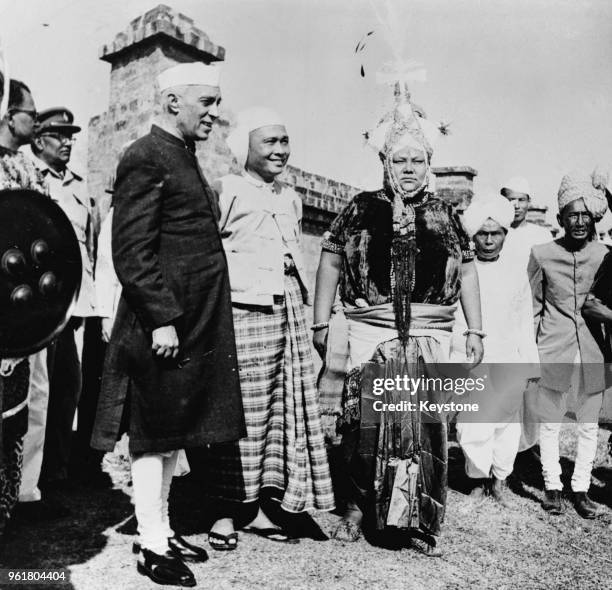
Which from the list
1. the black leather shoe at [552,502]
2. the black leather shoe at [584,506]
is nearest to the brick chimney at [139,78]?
the black leather shoe at [552,502]

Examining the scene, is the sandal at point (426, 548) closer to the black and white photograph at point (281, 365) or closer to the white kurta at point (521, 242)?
the black and white photograph at point (281, 365)

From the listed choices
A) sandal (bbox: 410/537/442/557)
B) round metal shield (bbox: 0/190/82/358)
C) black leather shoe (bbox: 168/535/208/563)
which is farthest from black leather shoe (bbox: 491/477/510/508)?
round metal shield (bbox: 0/190/82/358)

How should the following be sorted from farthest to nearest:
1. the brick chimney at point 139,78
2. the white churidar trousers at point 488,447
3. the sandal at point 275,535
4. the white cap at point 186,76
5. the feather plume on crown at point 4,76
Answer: the brick chimney at point 139,78
the white churidar trousers at point 488,447
the sandal at point 275,535
the white cap at point 186,76
the feather plume on crown at point 4,76

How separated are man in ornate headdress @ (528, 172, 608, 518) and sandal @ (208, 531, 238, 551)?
1.95m

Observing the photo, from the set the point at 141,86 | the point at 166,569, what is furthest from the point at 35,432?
the point at 141,86

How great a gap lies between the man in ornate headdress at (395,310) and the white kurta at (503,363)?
90cm

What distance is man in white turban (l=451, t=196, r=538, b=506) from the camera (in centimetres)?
428

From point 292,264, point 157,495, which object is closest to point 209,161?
point 292,264

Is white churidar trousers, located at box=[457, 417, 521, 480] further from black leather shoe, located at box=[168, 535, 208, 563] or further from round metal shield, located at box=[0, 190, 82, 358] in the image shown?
round metal shield, located at box=[0, 190, 82, 358]

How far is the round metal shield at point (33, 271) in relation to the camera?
1812mm

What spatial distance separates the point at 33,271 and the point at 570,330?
130 inches

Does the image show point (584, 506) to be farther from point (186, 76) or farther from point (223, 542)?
point (186, 76)

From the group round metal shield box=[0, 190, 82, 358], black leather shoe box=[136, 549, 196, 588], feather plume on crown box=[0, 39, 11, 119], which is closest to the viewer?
round metal shield box=[0, 190, 82, 358]

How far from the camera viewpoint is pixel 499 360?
4.33 meters
